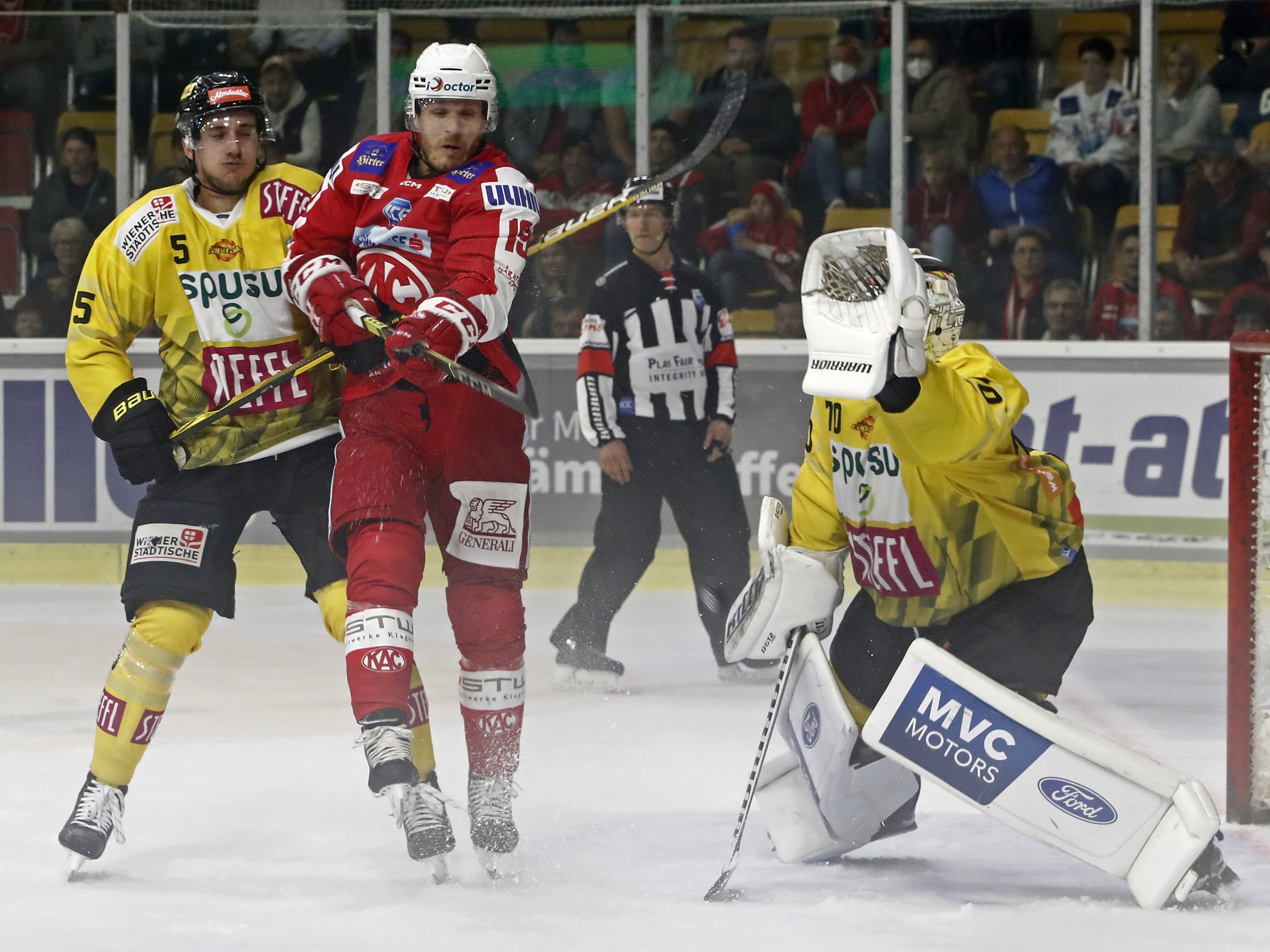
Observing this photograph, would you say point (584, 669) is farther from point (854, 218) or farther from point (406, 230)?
point (854, 218)

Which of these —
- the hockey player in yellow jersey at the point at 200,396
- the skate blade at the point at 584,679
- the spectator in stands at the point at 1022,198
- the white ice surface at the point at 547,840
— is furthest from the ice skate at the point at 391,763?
the spectator in stands at the point at 1022,198

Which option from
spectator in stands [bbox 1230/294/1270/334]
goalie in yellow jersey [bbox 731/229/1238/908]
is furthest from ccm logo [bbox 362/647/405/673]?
spectator in stands [bbox 1230/294/1270/334]

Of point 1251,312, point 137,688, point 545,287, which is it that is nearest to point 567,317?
point 545,287

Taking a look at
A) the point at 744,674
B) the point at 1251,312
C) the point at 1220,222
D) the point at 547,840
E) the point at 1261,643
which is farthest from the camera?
the point at 1220,222

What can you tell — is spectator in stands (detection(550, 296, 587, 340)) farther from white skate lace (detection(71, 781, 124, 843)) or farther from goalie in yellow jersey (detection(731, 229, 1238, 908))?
white skate lace (detection(71, 781, 124, 843))

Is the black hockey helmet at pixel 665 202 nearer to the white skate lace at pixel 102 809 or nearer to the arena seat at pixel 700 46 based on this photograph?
the arena seat at pixel 700 46

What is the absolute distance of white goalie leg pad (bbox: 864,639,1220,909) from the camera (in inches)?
94.1

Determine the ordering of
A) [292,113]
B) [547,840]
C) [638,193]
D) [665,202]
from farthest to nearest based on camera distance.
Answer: [292,113], [665,202], [638,193], [547,840]

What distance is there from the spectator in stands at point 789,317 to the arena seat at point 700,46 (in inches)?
32.5

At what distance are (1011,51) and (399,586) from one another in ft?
13.5

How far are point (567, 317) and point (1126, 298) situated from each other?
6.37 ft

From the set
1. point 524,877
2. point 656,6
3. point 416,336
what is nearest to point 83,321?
point 416,336

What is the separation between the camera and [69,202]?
612 centimetres

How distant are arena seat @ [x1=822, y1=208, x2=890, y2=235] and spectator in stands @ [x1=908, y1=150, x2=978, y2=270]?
0.09m
